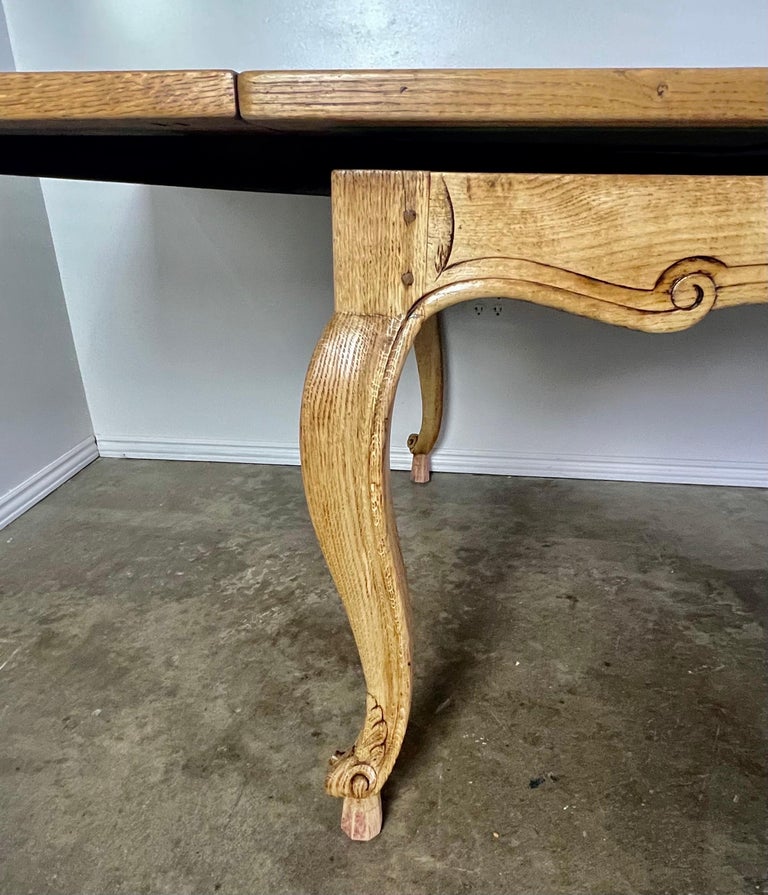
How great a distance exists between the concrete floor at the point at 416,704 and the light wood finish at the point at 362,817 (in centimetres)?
1

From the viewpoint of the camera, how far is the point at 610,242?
443 mm

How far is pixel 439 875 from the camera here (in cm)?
60

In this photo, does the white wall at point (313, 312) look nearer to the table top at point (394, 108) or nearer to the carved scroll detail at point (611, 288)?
the table top at point (394, 108)

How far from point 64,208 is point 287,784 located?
1.32 m

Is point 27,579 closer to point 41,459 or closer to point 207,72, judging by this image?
point 41,459

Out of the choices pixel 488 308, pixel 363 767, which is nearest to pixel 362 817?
pixel 363 767

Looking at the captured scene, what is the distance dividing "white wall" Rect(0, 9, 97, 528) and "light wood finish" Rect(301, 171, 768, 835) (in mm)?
1091

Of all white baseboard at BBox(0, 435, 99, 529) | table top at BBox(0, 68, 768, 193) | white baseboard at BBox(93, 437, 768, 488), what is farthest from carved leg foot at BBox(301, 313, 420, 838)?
white baseboard at BBox(0, 435, 99, 529)

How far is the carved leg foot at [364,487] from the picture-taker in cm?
48

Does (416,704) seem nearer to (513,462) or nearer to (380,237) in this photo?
(380,237)

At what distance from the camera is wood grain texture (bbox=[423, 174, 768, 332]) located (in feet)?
1.42

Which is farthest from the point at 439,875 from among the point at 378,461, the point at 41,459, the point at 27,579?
the point at 41,459

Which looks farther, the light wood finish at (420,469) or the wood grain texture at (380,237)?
the light wood finish at (420,469)

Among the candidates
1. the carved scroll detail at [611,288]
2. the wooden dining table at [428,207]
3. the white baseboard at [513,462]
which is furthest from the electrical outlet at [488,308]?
the carved scroll detail at [611,288]
